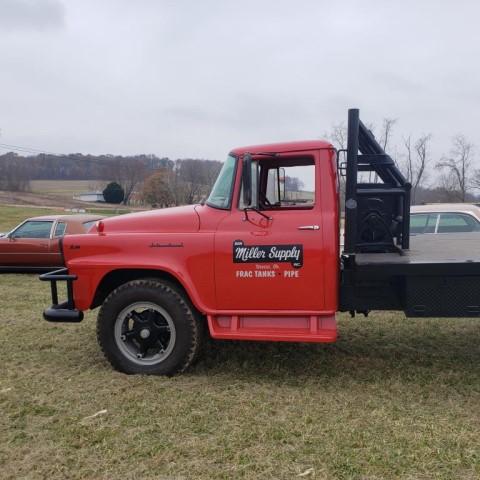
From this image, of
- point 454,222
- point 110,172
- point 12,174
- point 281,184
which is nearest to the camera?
point 281,184

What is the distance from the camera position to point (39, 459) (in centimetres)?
312

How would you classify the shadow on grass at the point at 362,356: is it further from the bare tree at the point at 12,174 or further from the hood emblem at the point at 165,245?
the bare tree at the point at 12,174

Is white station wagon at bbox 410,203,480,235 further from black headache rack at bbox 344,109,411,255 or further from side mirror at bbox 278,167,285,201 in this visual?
side mirror at bbox 278,167,285,201

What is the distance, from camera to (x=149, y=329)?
446cm

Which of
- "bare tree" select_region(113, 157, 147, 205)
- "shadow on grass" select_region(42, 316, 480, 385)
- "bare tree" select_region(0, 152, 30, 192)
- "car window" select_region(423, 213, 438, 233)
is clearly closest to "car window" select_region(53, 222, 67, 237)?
"shadow on grass" select_region(42, 316, 480, 385)

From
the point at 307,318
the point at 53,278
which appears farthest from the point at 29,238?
the point at 307,318

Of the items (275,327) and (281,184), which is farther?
(281,184)

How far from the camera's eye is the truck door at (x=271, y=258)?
13.5 ft

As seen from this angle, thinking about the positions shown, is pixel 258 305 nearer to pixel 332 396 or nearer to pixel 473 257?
pixel 332 396

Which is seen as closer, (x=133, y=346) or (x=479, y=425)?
(x=479, y=425)

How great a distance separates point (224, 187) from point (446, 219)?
18.7ft

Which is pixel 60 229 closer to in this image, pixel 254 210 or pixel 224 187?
pixel 224 187

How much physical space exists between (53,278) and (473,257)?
151 inches

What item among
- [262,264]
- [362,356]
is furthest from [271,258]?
[362,356]
